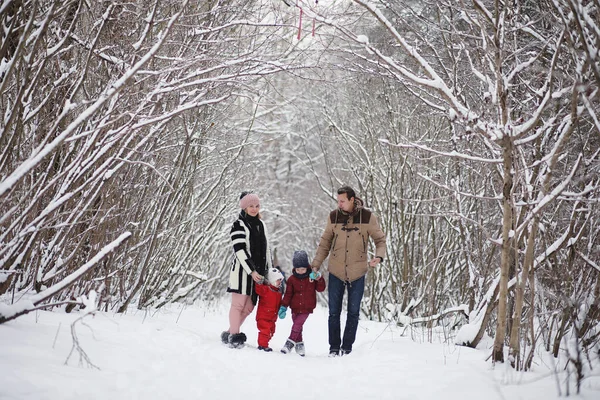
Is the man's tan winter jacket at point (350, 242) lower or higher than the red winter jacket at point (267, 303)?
higher

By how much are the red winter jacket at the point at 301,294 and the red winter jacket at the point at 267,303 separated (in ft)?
0.41

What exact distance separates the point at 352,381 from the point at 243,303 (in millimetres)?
1722

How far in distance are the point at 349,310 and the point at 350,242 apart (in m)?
0.62

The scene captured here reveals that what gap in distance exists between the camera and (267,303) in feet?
15.9

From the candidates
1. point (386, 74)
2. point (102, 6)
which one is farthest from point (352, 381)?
point (102, 6)

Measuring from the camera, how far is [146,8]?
3.91 m

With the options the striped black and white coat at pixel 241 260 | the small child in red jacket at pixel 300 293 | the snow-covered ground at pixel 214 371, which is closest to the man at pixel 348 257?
the small child in red jacket at pixel 300 293

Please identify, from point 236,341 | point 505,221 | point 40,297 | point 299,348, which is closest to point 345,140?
point 299,348

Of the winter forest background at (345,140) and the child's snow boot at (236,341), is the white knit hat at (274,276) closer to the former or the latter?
the child's snow boot at (236,341)

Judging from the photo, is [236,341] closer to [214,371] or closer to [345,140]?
[214,371]

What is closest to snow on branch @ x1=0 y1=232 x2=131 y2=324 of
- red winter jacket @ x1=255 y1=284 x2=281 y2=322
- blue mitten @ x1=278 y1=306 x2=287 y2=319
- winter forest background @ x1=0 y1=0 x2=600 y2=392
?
winter forest background @ x1=0 y1=0 x2=600 y2=392

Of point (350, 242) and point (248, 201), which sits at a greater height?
point (248, 201)

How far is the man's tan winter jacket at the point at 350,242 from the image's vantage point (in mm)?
4734

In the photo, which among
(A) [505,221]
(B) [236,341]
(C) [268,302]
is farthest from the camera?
(C) [268,302]
